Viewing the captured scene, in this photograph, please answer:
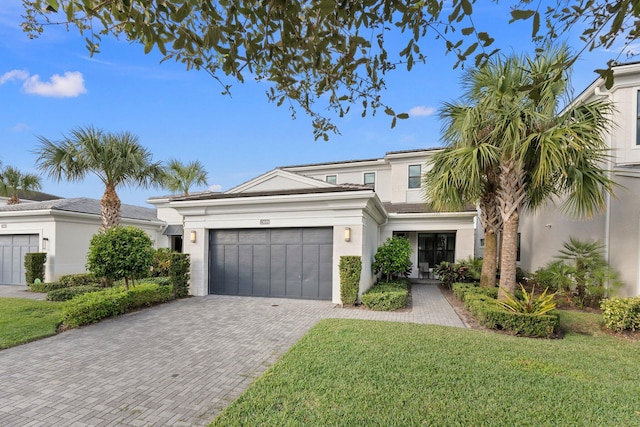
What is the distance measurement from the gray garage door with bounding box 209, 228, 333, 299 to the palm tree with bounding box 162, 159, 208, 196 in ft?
40.0

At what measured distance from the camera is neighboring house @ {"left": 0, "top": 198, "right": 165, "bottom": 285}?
14.1 metres

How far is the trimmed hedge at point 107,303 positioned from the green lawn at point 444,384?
5845 millimetres

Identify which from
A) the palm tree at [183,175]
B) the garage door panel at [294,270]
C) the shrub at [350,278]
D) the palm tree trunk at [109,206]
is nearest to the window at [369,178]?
the garage door panel at [294,270]

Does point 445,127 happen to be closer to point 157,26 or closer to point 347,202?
point 347,202

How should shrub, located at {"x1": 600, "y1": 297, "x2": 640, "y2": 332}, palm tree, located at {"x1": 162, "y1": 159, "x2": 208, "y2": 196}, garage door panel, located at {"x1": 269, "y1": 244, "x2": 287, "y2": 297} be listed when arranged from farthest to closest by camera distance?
palm tree, located at {"x1": 162, "y1": 159, "x2": 208, "y2": 196}, garage door panel, located at {"x1": 269, "y1": 244, "x2": 287, "y2": 297}, shrub, located at {"x1": 600, "y1": 297, "x2": 640, "y2": 332}

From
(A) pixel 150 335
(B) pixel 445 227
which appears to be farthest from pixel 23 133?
(B) pixel 445 227

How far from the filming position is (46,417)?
3682 mm

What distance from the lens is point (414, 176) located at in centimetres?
1795

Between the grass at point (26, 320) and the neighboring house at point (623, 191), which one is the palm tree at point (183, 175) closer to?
the grass at point (26, 320)

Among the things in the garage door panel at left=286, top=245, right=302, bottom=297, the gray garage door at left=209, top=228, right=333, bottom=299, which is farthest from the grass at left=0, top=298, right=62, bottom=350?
the garage door panel at left=286, top=245, right=302, bottom=297

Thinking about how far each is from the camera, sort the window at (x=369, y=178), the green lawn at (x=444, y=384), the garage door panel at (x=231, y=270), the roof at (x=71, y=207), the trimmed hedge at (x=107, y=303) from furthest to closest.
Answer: the window at (x=369, y=178), the roof at (x=71, y=207), the garage door panel at (x=231, y=270), the trimmed hedge at (x=107, y=303), the green lawn at (x=444, y=384)

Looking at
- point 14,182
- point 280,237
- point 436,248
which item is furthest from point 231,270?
point 14,182

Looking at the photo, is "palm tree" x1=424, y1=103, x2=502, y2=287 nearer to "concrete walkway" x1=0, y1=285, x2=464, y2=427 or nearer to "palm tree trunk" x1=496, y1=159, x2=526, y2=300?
"palm tree trunk" x1=496, y1=159, x2=526, y2=300

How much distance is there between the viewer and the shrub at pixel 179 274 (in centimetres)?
1109
